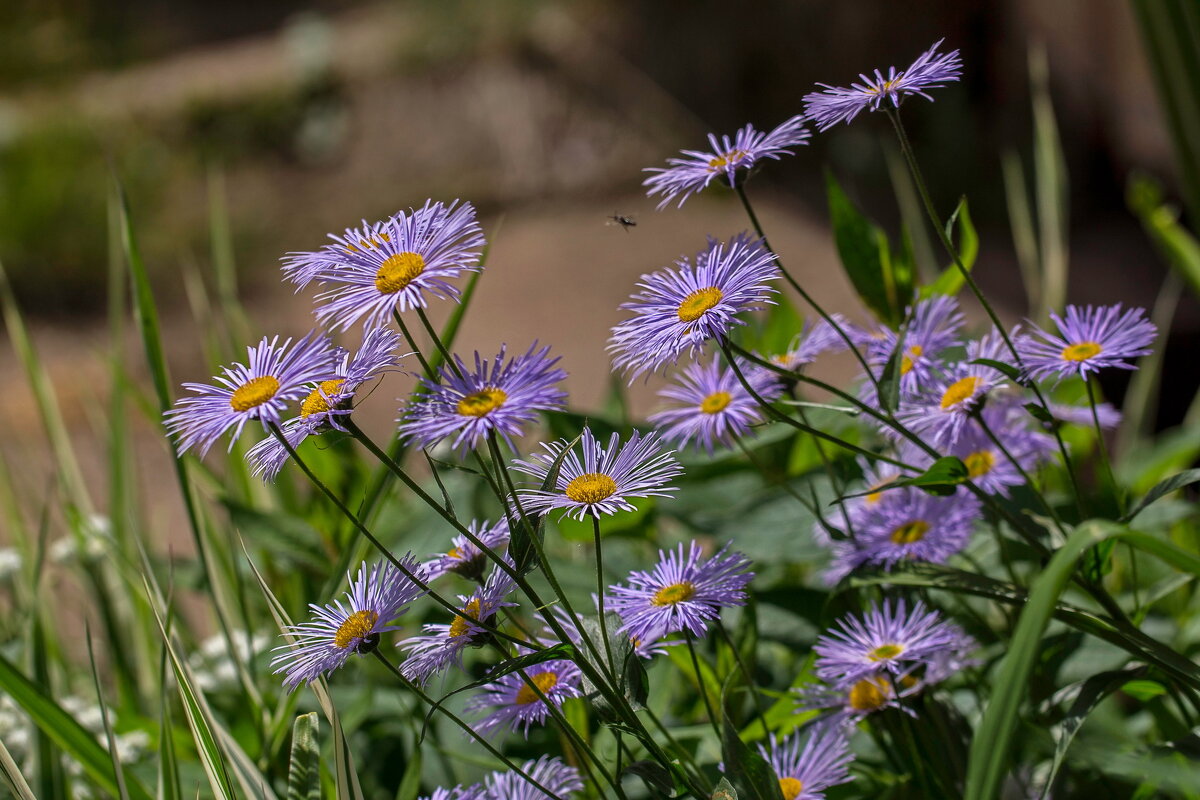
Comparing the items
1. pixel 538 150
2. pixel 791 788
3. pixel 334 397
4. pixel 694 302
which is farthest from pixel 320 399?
pixel 538 150

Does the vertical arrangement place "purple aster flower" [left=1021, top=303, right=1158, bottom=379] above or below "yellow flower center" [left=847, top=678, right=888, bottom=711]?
above

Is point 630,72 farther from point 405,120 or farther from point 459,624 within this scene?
point 459,624

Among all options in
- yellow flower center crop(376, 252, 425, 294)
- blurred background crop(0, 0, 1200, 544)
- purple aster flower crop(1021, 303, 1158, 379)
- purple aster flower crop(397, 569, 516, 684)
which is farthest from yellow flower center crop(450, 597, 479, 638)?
blurred background crop(0, 0, 1200, 544)

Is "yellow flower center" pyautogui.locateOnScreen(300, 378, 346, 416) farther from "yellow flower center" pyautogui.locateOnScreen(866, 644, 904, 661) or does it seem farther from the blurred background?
the blurred background

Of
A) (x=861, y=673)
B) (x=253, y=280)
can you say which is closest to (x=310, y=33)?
(x=253, y=280)

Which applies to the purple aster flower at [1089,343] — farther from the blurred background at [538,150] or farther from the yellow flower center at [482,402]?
the blurred background at [538,150]

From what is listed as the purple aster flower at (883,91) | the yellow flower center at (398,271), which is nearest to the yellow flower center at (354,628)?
the yellow flower center at (398,271)

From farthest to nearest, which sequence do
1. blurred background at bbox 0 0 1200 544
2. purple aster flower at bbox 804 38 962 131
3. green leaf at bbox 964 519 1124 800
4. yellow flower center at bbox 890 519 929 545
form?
blurred background at bbox 0 0 1200 544 < yellow flower center at bbox 890 519 929 545 < purple aster flower at bbox 804 38 962 131 < green leaf at bbox 964 519 1124 800
